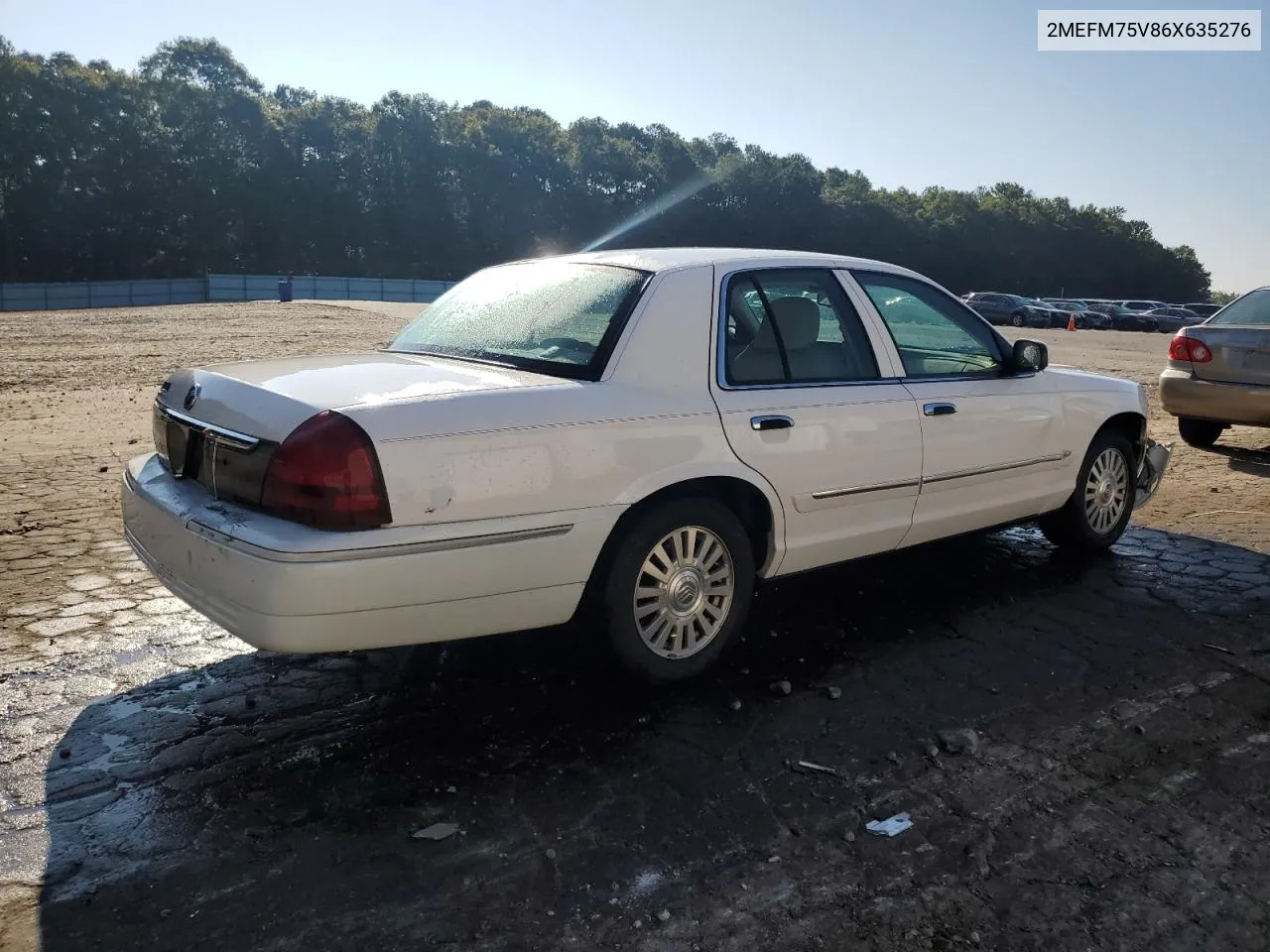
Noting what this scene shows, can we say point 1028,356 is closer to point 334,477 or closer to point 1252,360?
point 334,477

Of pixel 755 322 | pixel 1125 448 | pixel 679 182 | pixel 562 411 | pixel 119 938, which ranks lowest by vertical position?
pixel 119 938

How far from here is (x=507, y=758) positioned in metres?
3.46

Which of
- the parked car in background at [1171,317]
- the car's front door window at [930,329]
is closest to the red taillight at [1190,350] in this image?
the car's front door window at [930,329]

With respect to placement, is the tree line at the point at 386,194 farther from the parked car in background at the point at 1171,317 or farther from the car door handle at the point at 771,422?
the car door handle at the point at 771,422

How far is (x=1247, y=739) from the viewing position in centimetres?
366

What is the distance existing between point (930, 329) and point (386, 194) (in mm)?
69300

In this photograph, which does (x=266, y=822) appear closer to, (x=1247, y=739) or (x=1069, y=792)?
(x=1069, y=792)

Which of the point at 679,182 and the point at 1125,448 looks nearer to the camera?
the point at 1125,448

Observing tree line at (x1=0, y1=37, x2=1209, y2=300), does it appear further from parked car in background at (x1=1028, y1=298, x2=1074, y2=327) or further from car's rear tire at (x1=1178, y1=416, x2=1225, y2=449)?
car's rear tire at (x1=1178, y1=416, x2=1225, y2=449)

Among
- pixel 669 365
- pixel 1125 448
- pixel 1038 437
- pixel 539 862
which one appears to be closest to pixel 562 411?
pixel 669 365

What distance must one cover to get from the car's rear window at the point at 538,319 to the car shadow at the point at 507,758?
104 centimetres

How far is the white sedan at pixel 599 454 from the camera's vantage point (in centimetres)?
322

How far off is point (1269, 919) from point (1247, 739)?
1.14 m

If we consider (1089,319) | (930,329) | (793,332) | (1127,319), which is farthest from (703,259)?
(1127,319)
